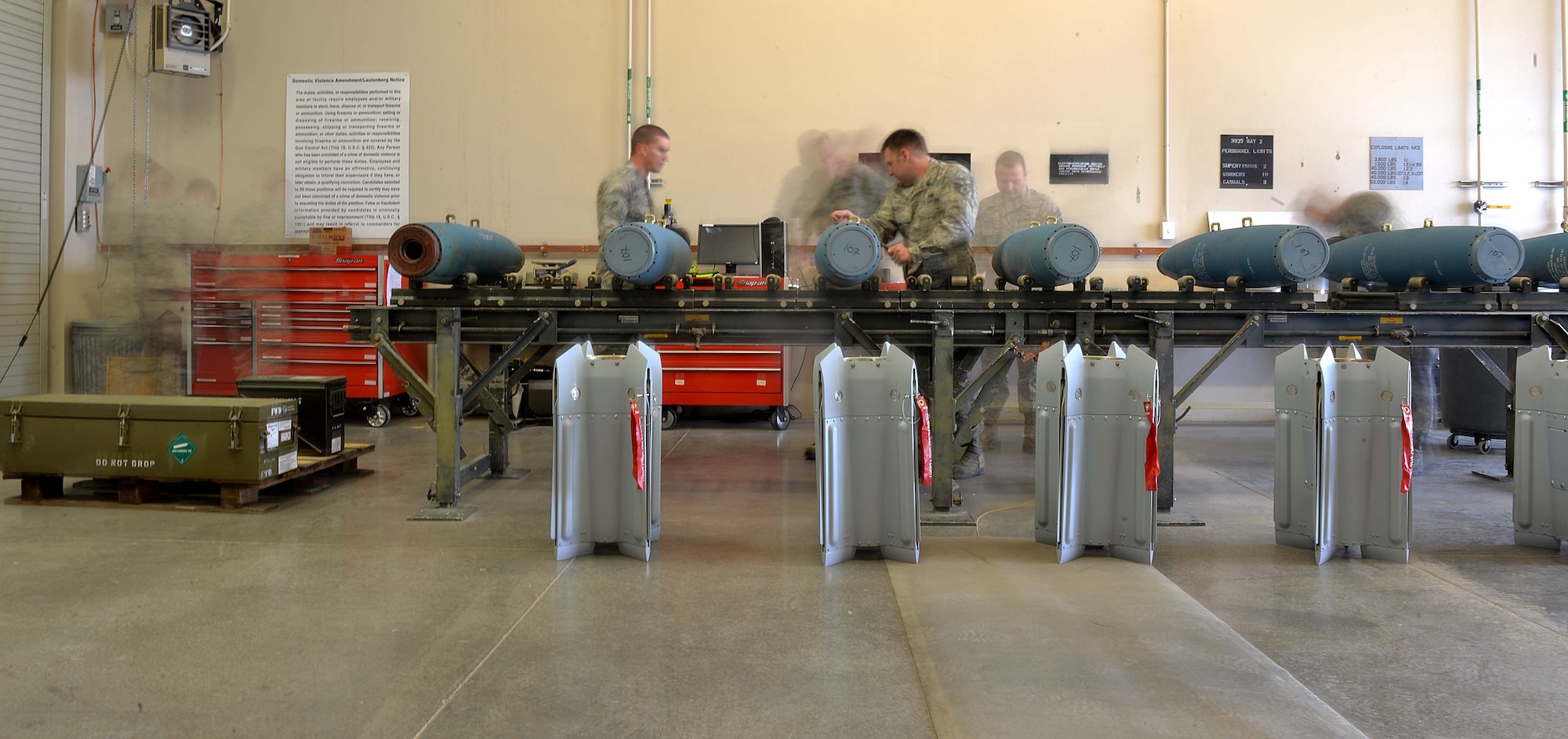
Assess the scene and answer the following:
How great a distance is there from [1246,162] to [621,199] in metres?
5.73

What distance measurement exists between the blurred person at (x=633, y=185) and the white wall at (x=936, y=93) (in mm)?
2530

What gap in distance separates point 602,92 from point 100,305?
5.22 m

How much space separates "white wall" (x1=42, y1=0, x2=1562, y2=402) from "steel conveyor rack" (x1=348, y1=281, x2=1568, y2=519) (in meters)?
3.42

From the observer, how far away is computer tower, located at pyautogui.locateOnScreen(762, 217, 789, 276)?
7.16m

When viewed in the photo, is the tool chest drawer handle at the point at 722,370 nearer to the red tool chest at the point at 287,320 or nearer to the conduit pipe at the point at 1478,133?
the red tool chest at the point at 287,320

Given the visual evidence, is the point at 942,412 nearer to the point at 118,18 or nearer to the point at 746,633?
the point at 746,633

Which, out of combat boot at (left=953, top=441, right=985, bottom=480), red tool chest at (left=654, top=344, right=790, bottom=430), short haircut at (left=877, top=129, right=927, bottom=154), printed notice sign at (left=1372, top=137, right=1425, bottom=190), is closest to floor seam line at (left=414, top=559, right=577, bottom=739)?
combat boot at (left=953, top=441, right=985, bottom=480)

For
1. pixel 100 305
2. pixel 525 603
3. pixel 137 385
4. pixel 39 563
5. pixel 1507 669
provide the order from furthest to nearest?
pixel 100 305
pixel 137 385
pixel 39 563
pixel 525 603
pixel 1507 669

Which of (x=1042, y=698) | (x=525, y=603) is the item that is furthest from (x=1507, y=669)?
(x=525, y=603)

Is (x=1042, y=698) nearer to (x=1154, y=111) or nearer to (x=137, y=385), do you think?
(x=1154, y=111)

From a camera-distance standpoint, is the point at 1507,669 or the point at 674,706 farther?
the point at 1507,669

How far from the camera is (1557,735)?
2.09 m

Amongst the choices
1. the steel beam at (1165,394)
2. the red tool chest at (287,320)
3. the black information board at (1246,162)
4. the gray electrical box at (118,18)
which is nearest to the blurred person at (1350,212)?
the black information board at (1246,162)

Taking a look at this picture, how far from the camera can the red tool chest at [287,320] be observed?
302 inches
